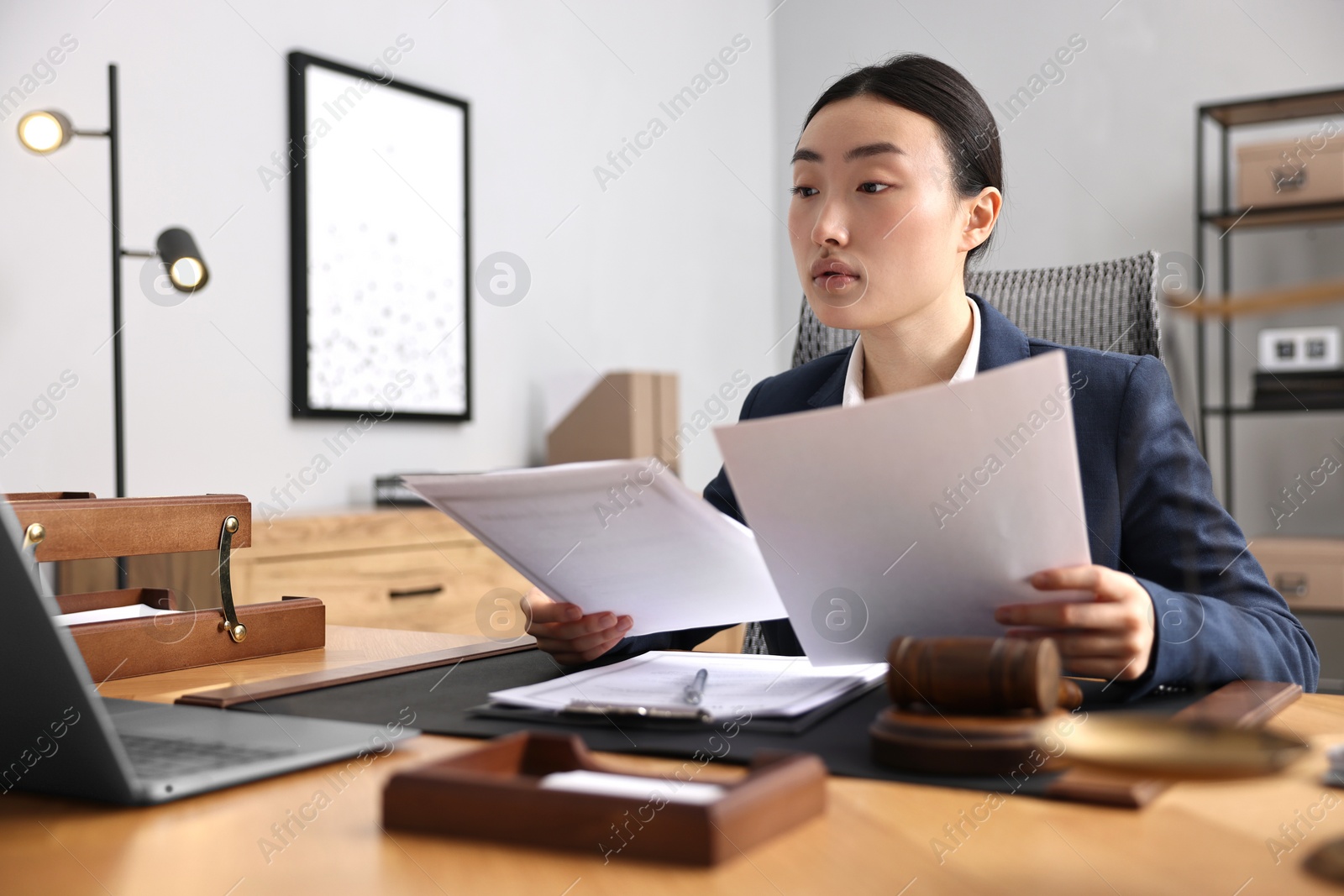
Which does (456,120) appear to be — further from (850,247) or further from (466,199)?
(850,247)

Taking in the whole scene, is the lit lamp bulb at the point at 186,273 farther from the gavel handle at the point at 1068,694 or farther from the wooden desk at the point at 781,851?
the gavel handle at the point at 1068,694

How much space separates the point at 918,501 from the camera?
719 millimetres

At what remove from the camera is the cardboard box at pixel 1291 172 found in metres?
3.36

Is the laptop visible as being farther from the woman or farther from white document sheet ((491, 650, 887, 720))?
the woman

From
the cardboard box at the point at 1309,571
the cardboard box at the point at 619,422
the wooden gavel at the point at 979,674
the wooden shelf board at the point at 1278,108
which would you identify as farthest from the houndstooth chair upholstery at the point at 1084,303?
the wooden shelf board at the point at 1278,108

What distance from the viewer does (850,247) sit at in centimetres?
129

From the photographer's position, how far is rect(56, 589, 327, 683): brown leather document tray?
1.02 metres

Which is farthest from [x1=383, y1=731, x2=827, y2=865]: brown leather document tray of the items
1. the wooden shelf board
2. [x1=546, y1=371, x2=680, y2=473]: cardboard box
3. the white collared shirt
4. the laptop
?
the wooden shelf board

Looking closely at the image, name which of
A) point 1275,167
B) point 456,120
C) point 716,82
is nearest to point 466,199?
point 456,120

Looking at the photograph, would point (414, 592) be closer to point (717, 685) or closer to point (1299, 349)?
point (717, 685)

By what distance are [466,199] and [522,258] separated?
0.94ft

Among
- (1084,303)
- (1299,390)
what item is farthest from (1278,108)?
(1084,303)

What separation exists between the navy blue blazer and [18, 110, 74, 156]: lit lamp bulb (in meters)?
1.43

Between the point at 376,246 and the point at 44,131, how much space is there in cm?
106
